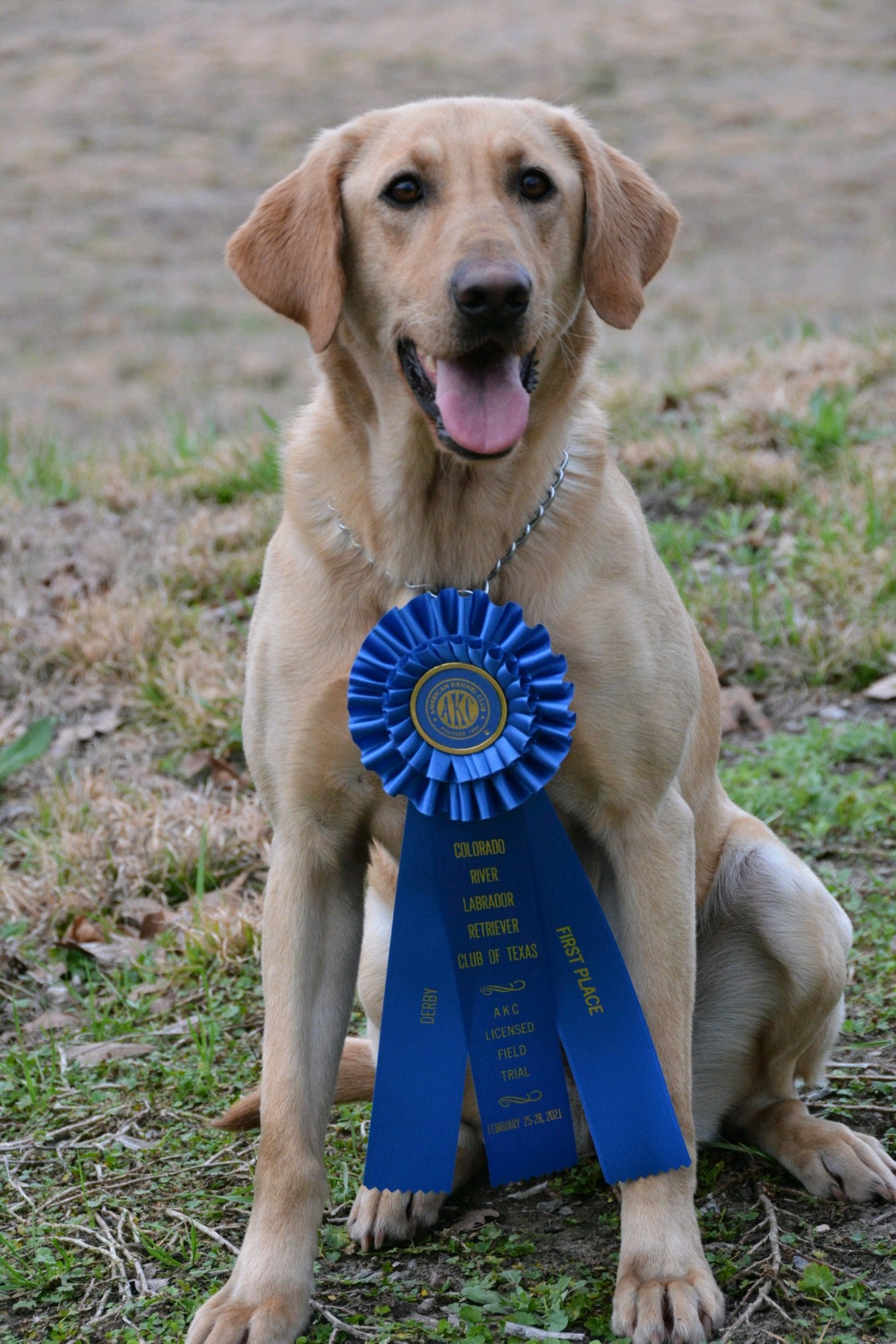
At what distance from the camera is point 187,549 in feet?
17.7

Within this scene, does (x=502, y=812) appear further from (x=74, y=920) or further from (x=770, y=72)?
(x=770, y=72)

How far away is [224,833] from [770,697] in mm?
1939

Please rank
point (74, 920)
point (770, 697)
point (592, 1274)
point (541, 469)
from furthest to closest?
point (770, 697), point (74, 920), point (541, 469), point (592, 1274)

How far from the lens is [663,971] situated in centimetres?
218

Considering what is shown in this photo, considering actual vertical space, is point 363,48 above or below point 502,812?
above

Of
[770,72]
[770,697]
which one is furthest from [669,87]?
[770,697]

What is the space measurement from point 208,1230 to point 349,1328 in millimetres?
400

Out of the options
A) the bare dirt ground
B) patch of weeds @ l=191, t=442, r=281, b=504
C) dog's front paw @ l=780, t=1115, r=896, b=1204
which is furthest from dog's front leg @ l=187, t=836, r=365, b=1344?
the bare dirt ground

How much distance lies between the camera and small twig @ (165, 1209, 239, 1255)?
7.41ft

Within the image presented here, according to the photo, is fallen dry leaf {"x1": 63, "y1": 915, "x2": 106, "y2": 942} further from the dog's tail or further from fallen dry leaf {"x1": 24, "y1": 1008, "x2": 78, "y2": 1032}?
the dog's tail

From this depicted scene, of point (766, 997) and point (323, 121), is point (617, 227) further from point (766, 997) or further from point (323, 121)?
point (323, 121)

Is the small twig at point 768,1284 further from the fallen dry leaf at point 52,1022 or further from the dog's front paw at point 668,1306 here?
the fallen dry leaf at point 52,1022

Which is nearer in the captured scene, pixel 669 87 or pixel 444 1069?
pixel 444 1069

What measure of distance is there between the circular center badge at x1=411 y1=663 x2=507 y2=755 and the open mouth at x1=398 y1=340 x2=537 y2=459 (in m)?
0.36
